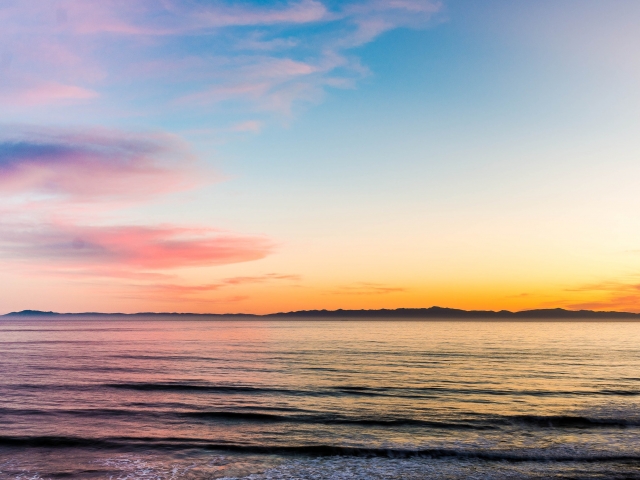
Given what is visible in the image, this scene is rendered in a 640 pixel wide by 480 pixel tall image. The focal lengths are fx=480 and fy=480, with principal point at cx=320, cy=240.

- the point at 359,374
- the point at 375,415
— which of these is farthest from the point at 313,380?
the point at 375,415

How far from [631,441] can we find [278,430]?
18.4 metres

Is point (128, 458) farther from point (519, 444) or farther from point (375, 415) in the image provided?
point (519, 444)

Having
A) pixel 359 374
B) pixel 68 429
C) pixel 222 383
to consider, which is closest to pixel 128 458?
pixel 68 429

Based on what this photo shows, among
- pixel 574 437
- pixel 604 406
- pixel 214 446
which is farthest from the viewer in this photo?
pixel 604 406

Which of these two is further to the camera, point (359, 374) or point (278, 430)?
point (359, 374)

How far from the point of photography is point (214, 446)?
23.8m

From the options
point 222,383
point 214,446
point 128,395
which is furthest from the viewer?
point 222,383

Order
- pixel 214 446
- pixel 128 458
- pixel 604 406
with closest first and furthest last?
1. pixel 128 458
2. pixel 214 446
3. pixel 604 406

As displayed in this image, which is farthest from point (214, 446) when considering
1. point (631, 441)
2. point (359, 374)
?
point (359, 374)

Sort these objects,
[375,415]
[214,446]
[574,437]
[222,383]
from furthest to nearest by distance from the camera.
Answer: [222,383] → [375,415] → [574,437] → [214,446]

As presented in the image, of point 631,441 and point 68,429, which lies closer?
point 631,441

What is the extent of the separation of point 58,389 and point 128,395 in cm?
693

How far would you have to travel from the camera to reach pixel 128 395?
37406 millimetres

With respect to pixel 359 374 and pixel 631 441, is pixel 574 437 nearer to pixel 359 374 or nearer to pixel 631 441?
pixel 631 441
